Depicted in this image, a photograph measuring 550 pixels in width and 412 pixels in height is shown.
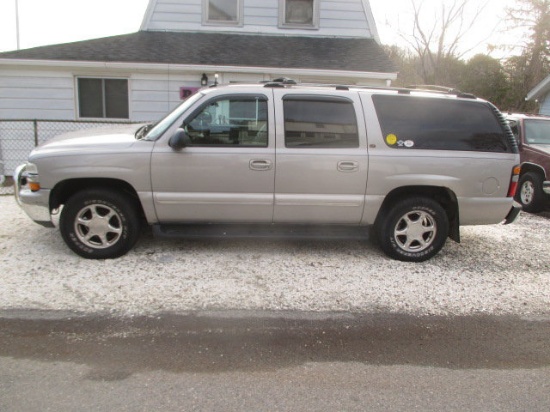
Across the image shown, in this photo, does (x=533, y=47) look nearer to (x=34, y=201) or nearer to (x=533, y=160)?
(x=533, y=160)

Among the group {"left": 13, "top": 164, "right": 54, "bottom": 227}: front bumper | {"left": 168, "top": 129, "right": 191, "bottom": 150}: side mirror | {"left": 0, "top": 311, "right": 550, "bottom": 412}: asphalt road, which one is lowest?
{"left": 0, "top": 311, "right": 550, "bottom": 412}: asphalt road

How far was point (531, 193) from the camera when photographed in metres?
8.10

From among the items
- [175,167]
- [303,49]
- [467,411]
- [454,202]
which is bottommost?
[467,411]

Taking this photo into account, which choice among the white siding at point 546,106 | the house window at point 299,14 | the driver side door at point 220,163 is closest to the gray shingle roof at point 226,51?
the house window at point 299,14

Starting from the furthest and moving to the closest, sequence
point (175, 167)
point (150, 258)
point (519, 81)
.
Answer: point (519, 81) < point (150, 258) < point (175, 167)

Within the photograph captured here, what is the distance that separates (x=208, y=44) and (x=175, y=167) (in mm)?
7386

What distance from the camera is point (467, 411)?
2629mm

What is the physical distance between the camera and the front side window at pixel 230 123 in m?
4.61

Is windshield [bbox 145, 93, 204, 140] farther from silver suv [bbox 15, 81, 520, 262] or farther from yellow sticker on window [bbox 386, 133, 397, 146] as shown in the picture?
yellow sticker on window [bbox 386, 133, 397, 146]

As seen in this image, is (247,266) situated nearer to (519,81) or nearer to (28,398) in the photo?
(28,398)

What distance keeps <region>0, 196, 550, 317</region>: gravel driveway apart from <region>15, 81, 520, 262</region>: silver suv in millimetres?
345

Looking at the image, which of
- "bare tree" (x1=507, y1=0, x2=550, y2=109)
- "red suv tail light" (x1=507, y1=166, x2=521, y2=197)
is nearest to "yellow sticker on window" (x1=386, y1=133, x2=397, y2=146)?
"red suv tail light" (x1=507, y1=166, x2=521, y2=197)

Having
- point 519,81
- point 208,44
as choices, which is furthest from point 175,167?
point 519,81

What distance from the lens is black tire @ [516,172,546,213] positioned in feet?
26.1
